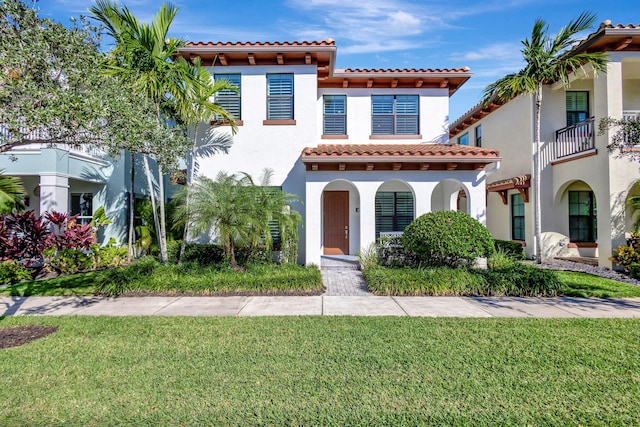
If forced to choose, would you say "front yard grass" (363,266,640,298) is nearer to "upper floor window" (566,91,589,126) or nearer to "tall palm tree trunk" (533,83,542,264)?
"tall palm tree trunk" (533,83,542,264)

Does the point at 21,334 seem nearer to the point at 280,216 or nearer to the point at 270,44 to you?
the point at 280,216

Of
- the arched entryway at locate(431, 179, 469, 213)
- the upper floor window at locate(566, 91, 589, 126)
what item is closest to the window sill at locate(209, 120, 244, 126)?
the arched entryway at locate(431, 179, 469, 213)

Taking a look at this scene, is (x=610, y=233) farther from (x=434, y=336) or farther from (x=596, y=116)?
(x=434, y=336)

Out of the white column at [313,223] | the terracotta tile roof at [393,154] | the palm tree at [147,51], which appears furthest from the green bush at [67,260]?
the terracotta tile roof at [393,154]

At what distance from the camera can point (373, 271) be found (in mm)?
9391

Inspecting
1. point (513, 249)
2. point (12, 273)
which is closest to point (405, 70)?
point (513, 249)

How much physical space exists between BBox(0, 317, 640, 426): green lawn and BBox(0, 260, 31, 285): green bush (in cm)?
527

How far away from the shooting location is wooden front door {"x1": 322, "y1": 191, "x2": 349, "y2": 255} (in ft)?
46.9

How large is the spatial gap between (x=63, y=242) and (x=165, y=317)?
269 inches

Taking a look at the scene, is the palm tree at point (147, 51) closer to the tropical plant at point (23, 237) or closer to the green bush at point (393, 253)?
the tropical plant at point (23, 237)

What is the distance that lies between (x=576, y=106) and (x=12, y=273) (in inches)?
840

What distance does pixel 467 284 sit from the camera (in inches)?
345

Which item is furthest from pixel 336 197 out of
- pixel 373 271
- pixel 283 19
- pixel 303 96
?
pixel 283 19

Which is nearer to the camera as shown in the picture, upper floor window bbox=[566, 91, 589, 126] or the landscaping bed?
the landscaping bed
